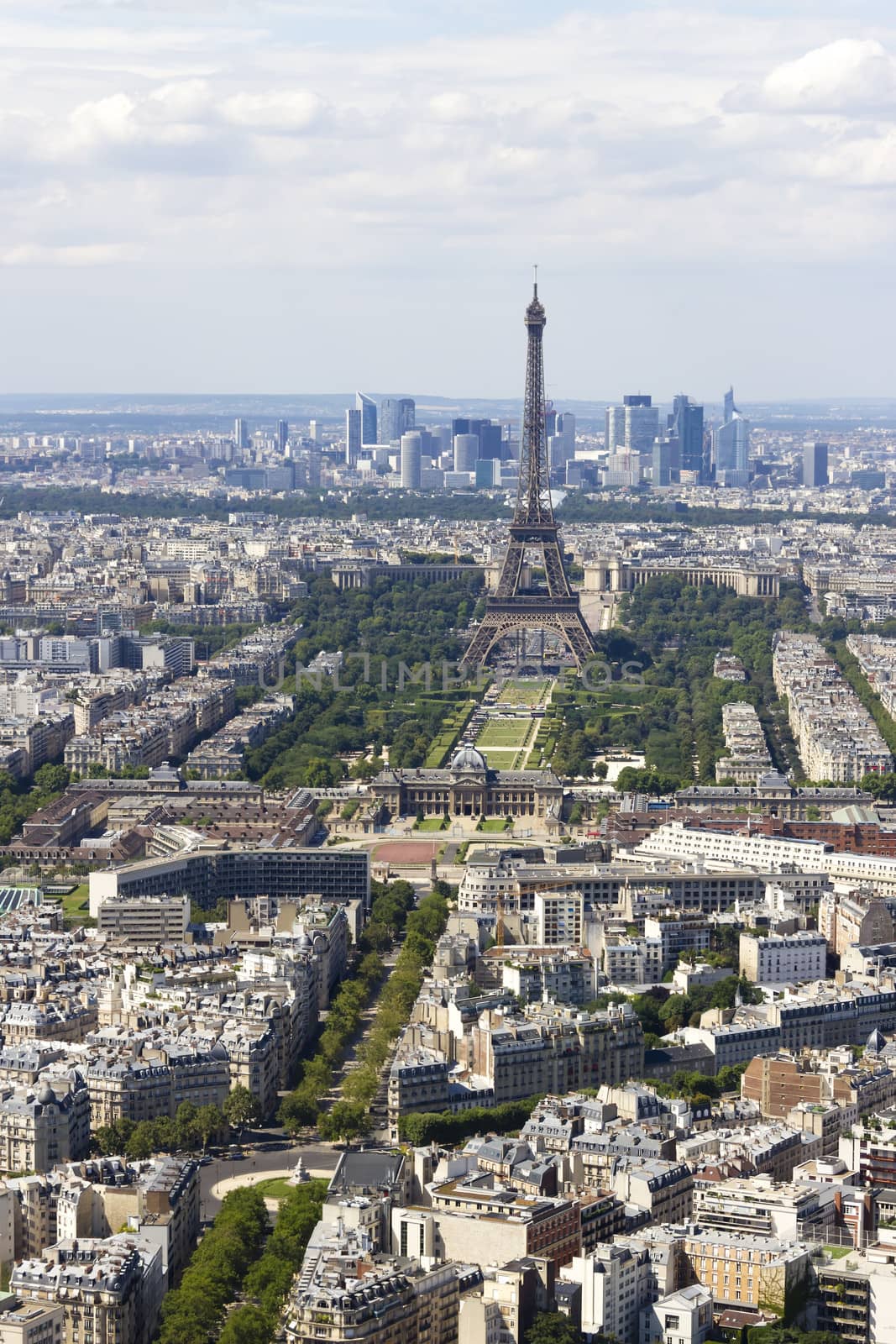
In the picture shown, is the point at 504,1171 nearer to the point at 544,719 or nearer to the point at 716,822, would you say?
the point at 716,822

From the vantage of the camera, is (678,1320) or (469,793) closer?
(678,1320)

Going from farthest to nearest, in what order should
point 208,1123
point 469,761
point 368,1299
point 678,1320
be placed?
point 469,761 < point 208,1123 < point 678,1320 < point 368,1299

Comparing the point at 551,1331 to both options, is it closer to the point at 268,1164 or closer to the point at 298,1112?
the point at 268,1164

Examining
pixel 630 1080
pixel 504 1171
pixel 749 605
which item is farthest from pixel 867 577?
pixel 504 1171

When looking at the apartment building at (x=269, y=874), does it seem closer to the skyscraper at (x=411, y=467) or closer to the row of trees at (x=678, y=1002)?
the row of trees at (x=678, y=1002)

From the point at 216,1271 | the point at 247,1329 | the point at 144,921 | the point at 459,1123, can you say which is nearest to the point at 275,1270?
the point at 216,1271

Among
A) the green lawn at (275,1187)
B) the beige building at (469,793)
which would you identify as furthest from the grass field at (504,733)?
the green lawn at (275,1187)

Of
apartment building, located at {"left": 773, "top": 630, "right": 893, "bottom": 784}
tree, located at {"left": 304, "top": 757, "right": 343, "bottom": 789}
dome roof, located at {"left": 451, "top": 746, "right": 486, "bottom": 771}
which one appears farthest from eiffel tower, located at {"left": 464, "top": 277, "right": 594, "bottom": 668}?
dome roof, located at {"left": 451, "top": 746, "right": 486, "bottom": 771}

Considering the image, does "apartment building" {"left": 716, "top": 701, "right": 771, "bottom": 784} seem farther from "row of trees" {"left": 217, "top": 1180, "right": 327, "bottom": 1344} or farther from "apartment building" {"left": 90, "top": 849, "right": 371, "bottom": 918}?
"row of trees" {"left": 217, "top": 1180, "right": 327, "bottom": 1344}
